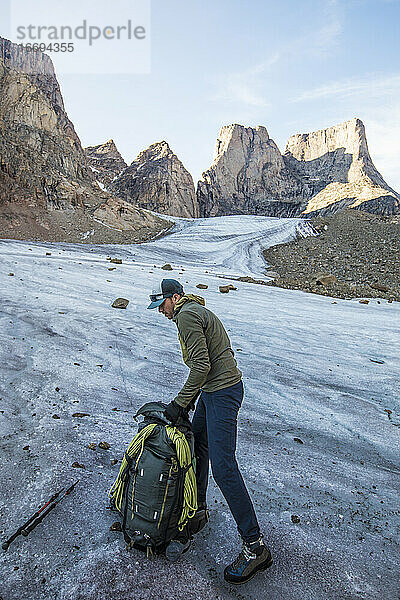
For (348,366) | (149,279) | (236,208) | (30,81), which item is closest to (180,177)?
(236,208)

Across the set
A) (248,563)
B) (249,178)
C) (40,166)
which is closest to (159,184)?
(40,166)

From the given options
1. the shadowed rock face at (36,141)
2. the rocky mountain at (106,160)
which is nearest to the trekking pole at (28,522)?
the shadowed rock face at (36,141)

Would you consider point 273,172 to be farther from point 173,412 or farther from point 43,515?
point 43,515

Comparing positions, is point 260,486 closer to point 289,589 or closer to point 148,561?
point 289,589

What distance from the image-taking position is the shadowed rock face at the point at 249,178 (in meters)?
98.8

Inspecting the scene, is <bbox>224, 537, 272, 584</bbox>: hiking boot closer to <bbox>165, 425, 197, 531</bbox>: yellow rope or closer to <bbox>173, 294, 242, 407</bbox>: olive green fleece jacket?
<bbox>165, 425, 197, 531</bbox>: yellow rope

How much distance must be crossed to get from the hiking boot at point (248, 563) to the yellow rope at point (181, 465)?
440 mm

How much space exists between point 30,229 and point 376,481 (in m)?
33.5

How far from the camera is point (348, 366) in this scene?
698 centimetres

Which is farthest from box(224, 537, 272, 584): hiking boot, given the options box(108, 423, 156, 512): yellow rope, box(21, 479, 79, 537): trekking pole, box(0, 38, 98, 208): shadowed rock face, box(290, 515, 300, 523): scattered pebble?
box(0, 38, 98, 208): shadowed rock face

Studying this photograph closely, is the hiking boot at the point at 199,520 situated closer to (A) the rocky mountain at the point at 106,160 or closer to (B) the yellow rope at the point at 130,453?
(B) the yellow rope at the point at 130,453

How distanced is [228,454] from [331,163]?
383 feet

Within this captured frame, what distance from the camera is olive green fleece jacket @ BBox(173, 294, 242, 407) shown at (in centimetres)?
289

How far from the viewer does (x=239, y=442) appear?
174 inches
